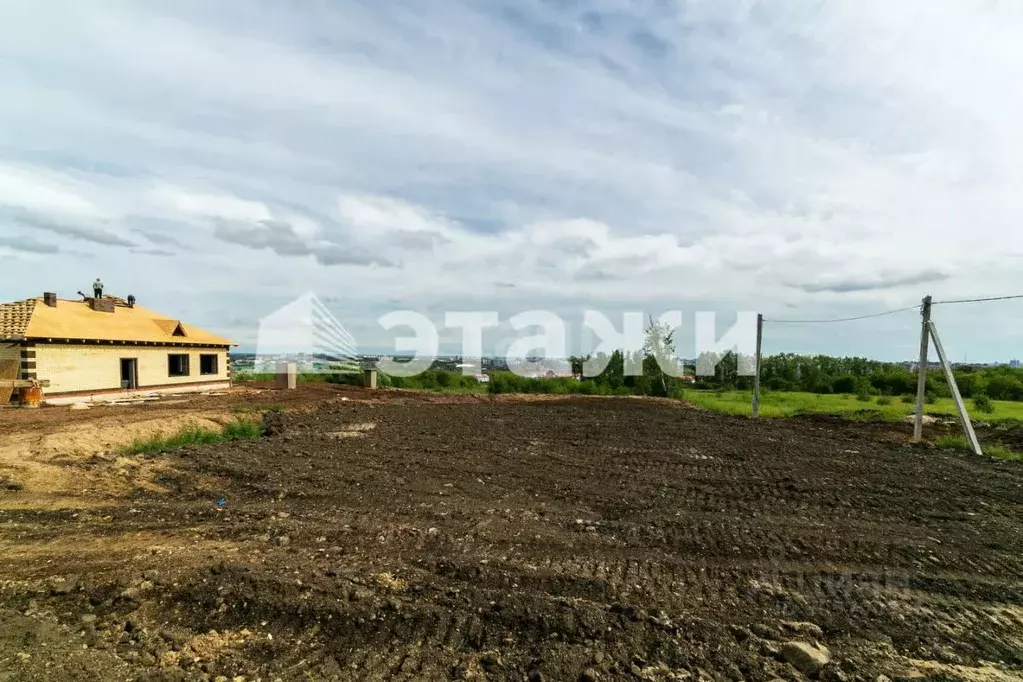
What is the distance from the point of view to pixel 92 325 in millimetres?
19031

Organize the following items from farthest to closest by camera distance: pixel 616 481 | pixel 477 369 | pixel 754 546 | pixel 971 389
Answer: pixel 477 369 < pixel 971 389 < pixel 616 481 < pixel 754 546

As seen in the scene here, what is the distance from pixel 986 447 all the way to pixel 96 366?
24.9m

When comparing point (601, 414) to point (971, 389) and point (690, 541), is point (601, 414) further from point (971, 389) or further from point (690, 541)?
point (971, 389)

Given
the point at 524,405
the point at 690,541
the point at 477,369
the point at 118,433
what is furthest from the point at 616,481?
the point at 477,369

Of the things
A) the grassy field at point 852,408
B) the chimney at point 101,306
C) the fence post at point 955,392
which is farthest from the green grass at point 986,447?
the chimney at point 101,306

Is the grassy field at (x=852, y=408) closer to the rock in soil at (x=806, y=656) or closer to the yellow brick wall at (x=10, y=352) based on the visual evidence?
the rock in soil at (x=806, y=656)

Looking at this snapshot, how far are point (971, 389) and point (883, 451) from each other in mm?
21606

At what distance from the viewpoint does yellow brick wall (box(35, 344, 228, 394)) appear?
16.9m

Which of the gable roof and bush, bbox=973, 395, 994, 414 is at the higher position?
the gable roof

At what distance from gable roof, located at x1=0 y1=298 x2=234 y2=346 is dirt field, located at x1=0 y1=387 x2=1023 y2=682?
391 inches

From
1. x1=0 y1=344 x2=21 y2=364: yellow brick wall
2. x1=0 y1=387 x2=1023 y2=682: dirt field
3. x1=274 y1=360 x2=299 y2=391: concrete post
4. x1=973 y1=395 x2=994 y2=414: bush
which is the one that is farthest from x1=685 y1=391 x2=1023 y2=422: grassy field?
x1=0 y1=344 x2=21 y2=364: yellow brick wall

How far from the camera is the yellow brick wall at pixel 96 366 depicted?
1691cm

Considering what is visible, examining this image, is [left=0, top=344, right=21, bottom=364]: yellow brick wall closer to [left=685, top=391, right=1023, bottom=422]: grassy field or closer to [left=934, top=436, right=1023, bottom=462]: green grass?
[left=685, top=391, right=1023, bottom=422]: grassy field

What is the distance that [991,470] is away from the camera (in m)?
9.21
